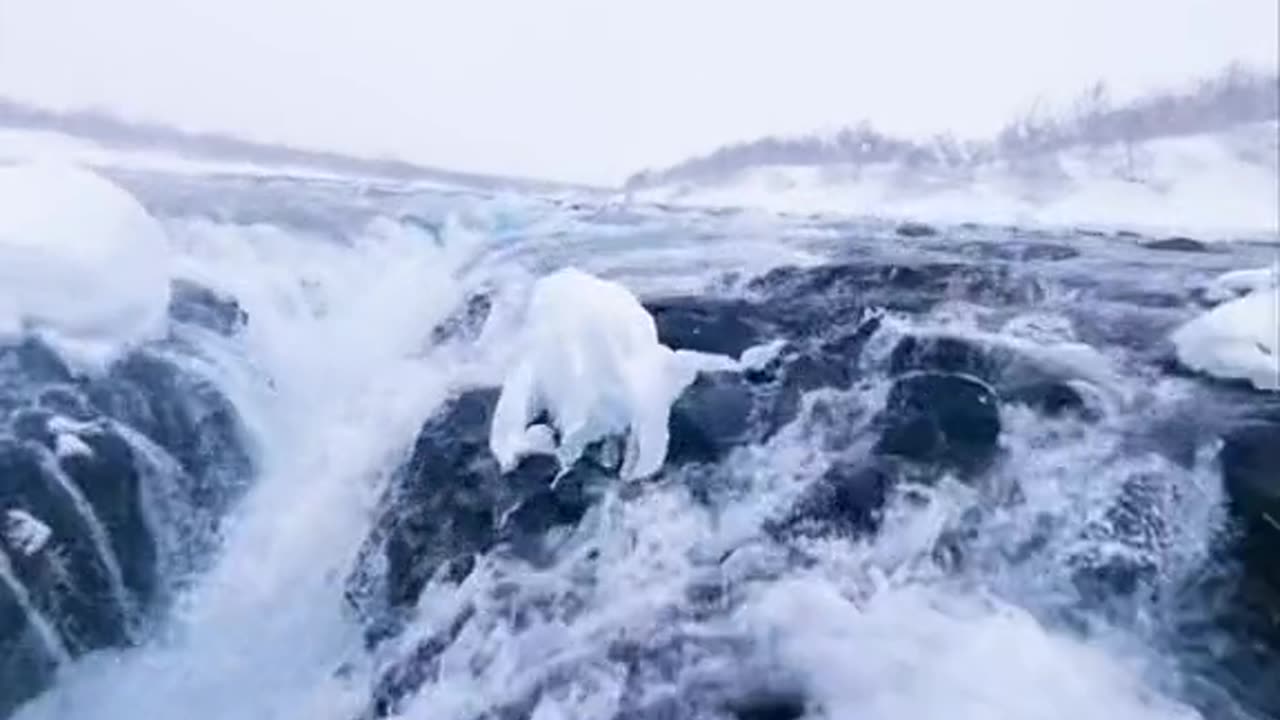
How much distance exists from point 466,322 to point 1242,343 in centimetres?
311

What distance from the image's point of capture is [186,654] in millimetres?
3936

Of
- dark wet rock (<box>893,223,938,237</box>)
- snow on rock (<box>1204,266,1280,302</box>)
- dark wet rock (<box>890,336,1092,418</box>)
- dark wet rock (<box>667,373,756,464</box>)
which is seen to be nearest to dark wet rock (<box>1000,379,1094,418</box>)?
dark wet rock (<box>890,336,1092,418</box>)

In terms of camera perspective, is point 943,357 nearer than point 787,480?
No

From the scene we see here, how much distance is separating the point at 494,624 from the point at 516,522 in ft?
1.52

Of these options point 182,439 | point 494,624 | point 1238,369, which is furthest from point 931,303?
point 182,439

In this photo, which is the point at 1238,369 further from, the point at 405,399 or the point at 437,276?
the point at 437,276

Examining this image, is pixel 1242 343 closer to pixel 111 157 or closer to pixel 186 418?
pixel 186 418

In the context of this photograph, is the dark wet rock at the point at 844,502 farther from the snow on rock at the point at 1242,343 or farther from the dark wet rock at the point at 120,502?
the dark wet rock at the point at 120,502

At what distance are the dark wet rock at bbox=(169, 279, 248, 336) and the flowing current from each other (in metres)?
0.13

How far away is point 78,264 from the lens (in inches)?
176

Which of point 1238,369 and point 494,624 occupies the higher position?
point 1238,369

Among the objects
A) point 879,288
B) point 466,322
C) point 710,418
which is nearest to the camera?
point 710,418

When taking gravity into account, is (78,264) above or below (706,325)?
above

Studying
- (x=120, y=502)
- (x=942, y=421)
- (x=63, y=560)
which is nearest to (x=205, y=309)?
(x=120, y=502)
